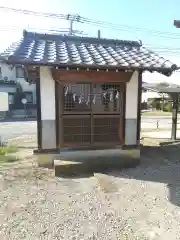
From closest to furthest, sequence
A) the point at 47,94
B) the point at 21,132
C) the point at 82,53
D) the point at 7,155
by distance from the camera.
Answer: the point at 47,94, the point at 82,53, the point at 7,155, the point at 21,132

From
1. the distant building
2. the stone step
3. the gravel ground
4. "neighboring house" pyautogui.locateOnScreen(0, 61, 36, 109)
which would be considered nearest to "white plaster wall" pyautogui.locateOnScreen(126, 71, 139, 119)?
the stone step

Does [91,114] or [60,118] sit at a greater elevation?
[91,114]

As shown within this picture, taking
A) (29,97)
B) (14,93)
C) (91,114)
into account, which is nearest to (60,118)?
(91,114)

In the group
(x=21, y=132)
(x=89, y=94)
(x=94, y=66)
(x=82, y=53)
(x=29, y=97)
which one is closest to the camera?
(x=94, y=66)

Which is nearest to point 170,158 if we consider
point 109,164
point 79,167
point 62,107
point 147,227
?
point 109,164

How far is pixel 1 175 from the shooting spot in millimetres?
6270

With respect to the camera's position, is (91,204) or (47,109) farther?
(47,109)

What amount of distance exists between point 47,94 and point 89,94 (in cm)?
118

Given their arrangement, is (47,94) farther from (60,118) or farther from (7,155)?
Result: (7,155)

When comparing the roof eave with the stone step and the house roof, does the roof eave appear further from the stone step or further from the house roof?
the stone step

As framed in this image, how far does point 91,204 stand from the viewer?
4.57 metres

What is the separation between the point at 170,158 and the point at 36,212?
510 centimetres

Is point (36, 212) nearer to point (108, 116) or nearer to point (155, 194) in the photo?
point (155, 194)

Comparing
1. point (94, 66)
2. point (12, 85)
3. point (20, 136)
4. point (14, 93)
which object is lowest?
point (20, 136)
